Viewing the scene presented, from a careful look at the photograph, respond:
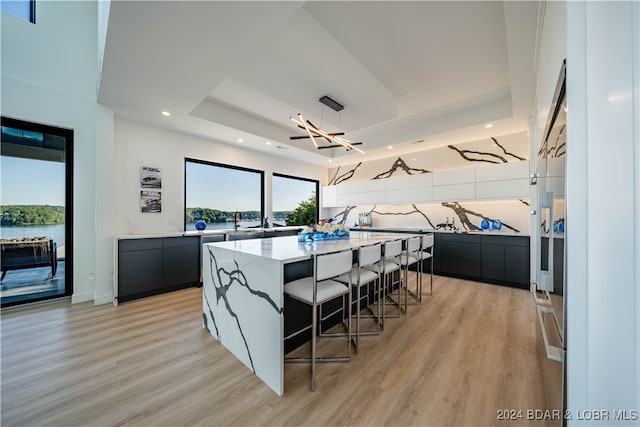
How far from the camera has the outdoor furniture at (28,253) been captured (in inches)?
118

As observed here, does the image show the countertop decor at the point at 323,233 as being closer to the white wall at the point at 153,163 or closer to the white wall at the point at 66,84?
the white wall at the point at 153,163

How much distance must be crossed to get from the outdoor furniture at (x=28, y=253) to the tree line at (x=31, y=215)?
0.23 metres

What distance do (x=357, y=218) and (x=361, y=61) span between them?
14.9 feet

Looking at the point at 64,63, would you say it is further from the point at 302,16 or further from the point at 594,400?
the point at 594,400

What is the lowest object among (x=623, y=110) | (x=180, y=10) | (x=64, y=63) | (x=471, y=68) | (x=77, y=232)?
(x=77, y=232)

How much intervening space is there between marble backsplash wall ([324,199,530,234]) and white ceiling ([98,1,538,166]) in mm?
1384

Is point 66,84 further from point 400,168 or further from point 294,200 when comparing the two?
point 400,168

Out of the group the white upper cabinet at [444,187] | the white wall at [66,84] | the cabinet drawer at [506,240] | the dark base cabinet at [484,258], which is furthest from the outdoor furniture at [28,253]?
the cabinet drawer at [506,240]

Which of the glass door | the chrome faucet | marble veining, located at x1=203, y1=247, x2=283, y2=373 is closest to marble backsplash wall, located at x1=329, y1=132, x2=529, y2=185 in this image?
the chrome faucet

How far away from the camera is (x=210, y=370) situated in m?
1.85

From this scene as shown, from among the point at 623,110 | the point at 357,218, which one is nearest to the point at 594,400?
the point at 623,110

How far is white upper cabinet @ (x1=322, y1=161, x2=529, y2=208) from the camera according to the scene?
407 centimetres

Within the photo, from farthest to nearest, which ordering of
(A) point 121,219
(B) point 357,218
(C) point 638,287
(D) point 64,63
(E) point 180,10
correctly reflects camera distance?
(B) point 357,218 < (A) point 121,219 < (D) point 64,63 < (E) point 180,10 < (C) point 638,287

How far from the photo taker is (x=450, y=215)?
5086mm
